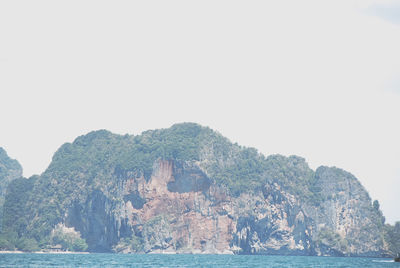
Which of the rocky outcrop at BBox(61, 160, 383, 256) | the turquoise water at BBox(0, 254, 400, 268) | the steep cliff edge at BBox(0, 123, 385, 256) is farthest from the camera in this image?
the steep cliff edge at BBox(0, 123, 385, 256)

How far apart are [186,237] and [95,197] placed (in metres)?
32.3

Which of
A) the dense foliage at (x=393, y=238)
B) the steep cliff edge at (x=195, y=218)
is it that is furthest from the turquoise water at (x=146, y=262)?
the dense foliage at (x=393, y=238)

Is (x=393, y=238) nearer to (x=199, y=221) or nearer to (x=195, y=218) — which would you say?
(x=199, y=221)

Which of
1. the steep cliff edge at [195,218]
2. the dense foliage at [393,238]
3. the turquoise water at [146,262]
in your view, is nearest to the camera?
the turquoise water at [146,262]

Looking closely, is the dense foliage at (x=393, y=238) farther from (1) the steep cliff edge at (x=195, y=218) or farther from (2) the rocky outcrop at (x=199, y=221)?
(2) the rocky outcrop at (x=199, y=221)

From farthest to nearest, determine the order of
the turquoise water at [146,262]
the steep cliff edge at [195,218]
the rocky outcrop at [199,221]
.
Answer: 1. the steep cliff edge at [195,218]
2. the rocky outcrop at [199,221]
3. the turquoise water at [146,262]

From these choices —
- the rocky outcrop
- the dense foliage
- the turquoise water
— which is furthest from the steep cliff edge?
the turquoise water

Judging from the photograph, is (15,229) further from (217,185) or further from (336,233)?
(336,233)

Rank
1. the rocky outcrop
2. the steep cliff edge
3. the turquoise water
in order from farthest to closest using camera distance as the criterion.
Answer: the steep cliff edge → the rocky outcrop → the turquoise water

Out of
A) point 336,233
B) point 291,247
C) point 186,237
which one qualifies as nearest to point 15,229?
point 186,237

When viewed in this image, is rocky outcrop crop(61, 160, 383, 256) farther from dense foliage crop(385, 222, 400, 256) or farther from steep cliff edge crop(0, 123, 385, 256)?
dense foliage crop(385, 222, 400, 256)

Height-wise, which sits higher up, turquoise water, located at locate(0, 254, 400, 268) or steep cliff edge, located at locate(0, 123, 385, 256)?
steep cliff edge, located at locate(0, 123, 385, 256)

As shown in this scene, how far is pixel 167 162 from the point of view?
197875 millimetres

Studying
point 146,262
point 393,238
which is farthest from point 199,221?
point 146,262
